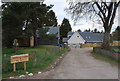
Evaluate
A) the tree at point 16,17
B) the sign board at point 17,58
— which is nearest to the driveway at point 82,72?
the sign board at point 17,58

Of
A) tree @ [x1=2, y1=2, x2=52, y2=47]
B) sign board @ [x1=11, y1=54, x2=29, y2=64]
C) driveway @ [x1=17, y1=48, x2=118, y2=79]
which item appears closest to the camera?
driveway @ [x1=17, y1=48, x2=118, y2=79]

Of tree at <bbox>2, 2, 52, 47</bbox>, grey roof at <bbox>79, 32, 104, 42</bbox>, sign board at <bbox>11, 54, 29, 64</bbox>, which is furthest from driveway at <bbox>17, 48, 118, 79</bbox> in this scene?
grey roof at <bbox>79, 32, 104, 42</bbox>

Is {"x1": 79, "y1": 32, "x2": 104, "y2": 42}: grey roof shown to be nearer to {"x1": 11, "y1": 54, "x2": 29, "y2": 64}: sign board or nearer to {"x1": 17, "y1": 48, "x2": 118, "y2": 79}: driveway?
{"x1": 17, "y1": 48, "x2": 118, "y2": 79}: driveway

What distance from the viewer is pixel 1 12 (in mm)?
12289

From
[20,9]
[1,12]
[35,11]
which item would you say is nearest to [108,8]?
[35,11]

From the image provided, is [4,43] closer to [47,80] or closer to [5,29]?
[5,29]

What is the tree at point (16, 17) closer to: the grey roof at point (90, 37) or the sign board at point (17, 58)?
the sign board at point (17, 58)

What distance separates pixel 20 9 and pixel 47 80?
11.0m

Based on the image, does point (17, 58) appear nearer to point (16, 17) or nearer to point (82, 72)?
point (82, 72)

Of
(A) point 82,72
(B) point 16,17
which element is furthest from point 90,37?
(A) point 82,72

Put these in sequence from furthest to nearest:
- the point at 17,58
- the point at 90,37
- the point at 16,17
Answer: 1. the point at 90,37
2. the point at 16,17
3. the point at 17,58

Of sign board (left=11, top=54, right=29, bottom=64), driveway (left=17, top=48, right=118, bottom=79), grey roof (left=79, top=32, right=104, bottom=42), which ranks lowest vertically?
driveway (left=17, top=48, right=118, bottom=79)

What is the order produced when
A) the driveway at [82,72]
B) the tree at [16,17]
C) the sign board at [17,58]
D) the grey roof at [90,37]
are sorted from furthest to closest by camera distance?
the grey roof at [90,37]
the tree at [16,17]
the sign board at [17,58]
the driveway at [82,72]

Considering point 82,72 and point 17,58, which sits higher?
point 17,58
